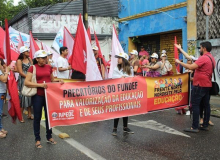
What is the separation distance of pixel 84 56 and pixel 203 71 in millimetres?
2699

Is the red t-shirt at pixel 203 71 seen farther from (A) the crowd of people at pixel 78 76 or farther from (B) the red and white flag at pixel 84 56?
(B) the red and white flag at pixel 84 56

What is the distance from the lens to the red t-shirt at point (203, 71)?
236 inches

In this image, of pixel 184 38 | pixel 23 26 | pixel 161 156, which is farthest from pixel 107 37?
pixel 161 156

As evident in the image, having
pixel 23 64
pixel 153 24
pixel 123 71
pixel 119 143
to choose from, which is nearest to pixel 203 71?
pixel 123 71

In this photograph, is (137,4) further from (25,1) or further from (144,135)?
(25,1)

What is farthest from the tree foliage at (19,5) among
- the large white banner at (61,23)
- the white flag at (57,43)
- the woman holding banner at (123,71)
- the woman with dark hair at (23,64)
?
the woman holding banner at (123,71)

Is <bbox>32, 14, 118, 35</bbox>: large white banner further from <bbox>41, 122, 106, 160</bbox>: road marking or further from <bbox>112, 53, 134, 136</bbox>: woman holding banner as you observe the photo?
<bbox>41, 122, 106, 160</bbox>: road marking

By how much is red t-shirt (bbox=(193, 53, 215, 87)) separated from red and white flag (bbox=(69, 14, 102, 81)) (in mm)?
2138

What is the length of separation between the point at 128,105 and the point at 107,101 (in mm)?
477

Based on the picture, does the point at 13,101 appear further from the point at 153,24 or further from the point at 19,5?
the point at 19,5

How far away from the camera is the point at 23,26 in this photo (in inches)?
853

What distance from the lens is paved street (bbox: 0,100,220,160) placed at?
4859 mm

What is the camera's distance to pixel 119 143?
18.1 ft

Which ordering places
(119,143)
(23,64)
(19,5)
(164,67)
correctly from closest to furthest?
(119,143) < (23,64) < (164,67) < (19,5)
